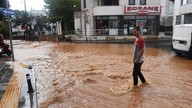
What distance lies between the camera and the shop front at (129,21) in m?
30.6

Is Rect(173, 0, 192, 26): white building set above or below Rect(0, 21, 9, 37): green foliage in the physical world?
above

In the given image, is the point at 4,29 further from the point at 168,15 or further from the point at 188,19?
the point at 188,19

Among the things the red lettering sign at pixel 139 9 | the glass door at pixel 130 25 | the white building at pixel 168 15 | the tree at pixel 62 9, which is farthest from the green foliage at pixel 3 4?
the white building at pixel 168 15

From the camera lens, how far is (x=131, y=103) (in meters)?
6.14

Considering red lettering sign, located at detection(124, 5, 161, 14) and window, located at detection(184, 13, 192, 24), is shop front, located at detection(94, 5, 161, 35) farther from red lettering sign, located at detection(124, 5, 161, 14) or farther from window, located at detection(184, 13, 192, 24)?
window, located at detection(184, 13, 192, 24)

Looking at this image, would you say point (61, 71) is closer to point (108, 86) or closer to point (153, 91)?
point (108, 86)

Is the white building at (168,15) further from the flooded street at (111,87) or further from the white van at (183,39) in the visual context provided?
the flooded street at (111,87)

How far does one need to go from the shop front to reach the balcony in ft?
2.39

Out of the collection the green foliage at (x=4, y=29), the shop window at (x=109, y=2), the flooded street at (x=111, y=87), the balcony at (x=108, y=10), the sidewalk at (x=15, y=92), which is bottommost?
the flooded street at (x=111, y=87)

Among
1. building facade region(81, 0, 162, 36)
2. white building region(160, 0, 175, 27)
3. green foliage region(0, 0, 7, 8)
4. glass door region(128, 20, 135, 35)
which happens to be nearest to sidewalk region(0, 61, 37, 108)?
green foliage region(0, 0, 7, 8)

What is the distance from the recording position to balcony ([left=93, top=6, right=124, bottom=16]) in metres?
30.3

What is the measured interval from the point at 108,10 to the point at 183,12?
9602mm

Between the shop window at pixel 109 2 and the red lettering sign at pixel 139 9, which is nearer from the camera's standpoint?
the red lettering sign at pixel 139 9

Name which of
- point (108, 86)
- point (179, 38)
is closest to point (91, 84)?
point (108, 86)
